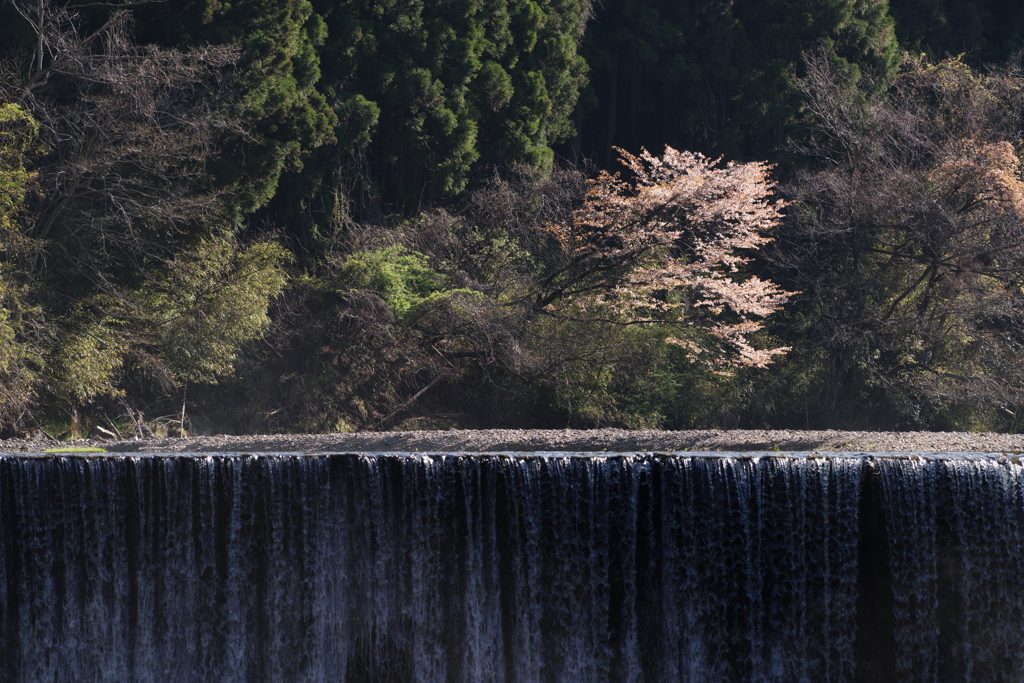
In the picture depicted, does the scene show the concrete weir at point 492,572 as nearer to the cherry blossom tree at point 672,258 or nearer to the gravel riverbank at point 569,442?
the gravel riverbank at point 569,442

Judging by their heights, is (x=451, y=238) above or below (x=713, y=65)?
below

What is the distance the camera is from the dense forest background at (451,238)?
12.1 meters

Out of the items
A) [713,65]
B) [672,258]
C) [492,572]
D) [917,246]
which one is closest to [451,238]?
[672,258]

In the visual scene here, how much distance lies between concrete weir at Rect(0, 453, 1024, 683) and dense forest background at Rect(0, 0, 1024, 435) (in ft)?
17.2

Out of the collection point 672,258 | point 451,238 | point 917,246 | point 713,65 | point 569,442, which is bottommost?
point 569,442

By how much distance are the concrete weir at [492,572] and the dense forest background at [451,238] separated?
17.2ft

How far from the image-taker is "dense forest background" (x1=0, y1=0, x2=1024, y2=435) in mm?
12055

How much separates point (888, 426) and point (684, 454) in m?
8.68

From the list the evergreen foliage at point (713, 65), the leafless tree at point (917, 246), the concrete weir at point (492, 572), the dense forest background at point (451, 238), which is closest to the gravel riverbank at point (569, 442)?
the dense forest background at point (451, 238)

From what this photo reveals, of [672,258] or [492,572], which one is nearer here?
[492,572]

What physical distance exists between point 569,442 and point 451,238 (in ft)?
15.1

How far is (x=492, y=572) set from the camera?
700cm

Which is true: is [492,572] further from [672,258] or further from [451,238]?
[451,238]

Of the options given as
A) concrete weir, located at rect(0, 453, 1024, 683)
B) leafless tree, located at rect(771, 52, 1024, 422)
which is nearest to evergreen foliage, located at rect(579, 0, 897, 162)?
leafless tree, located at rect(771, 52, 1024, 422)
